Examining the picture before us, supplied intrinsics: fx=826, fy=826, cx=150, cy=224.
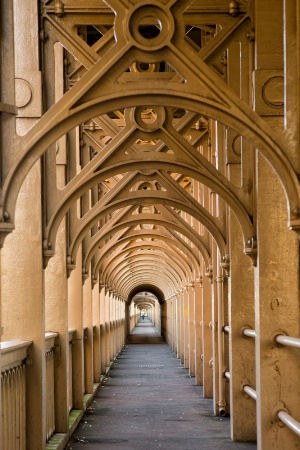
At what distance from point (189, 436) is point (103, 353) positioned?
1053 cm

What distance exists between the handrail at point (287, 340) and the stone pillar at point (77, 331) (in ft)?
19.3

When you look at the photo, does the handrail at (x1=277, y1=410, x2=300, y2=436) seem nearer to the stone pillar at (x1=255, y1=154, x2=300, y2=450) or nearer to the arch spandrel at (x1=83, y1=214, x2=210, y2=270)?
the stone pillar at (x1=255, y1=154, x2=300, y2=450)

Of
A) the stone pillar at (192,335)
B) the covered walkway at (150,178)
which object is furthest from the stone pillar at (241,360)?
the stone pillar at (192,335)

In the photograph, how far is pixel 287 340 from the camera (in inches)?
274

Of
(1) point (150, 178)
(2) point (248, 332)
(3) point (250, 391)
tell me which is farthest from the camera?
(1) point (150, 178)

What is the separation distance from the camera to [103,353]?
2095 centimetres

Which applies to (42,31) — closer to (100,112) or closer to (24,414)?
(100,112)

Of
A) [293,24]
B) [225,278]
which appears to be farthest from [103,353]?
[293,24]

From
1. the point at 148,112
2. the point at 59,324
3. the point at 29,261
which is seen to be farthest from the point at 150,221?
the point at 29,261

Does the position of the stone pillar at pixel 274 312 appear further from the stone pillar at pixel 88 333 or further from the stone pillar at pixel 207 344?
the stone pillar at pixel 88 333

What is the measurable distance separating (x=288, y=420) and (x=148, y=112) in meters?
10.8

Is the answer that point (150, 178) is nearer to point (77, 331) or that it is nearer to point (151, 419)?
point (77, 331)

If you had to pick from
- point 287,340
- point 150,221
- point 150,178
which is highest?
point 150,178

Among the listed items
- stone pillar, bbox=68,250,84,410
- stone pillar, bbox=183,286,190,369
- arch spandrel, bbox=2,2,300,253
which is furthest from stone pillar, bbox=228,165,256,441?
stone pillar, bbox=183,286,190,369
